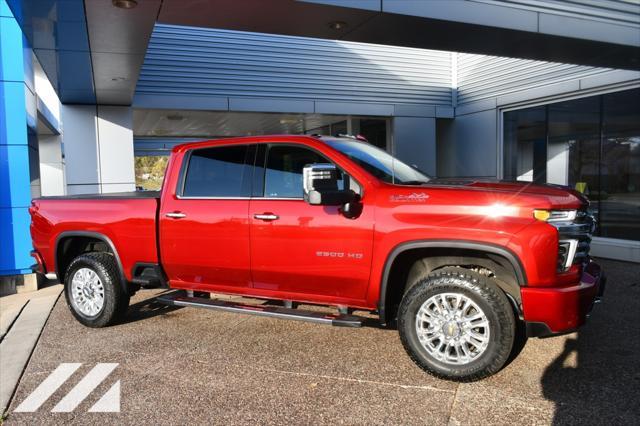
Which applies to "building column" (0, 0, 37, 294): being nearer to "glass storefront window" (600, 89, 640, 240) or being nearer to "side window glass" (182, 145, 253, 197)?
"side window glass" (182, 145, 253, 197)

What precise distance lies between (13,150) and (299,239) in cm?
642

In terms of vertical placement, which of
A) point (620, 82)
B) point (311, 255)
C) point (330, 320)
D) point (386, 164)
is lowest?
point (330, 320)

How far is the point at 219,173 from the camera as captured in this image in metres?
5.18

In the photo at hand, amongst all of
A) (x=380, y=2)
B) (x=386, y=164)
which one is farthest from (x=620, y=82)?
(x=386, y=164)

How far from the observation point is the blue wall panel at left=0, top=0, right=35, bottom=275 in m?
8.55

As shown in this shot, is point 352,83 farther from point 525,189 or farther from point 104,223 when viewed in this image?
point 525,189

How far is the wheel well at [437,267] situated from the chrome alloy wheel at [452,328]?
29 centimetres

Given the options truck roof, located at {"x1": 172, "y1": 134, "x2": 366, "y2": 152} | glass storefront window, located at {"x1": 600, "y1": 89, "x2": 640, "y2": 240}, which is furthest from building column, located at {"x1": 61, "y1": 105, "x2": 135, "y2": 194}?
glass storefront window, located at {"x1": 600, "y1": 89, "x2": 640, "y2": 240}

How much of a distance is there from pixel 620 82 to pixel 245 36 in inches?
302

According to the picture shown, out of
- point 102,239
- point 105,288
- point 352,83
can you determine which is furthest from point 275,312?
point 352,83

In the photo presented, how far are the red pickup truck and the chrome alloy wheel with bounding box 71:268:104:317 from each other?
2 cm

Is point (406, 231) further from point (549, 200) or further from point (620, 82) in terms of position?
point (620, 82)

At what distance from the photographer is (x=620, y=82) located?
9438 millimetres

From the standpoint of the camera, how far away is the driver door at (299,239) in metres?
4.30
